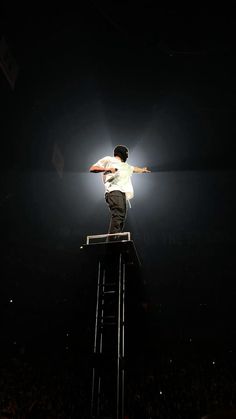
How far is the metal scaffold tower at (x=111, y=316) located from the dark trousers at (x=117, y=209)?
26 cm

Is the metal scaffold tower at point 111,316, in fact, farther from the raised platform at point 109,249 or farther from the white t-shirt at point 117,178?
the white t-shirt at point 117,178

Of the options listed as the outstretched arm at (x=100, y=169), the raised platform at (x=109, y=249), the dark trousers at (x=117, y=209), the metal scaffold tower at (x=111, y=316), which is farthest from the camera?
the outstretched arm at (x=100, y=169)

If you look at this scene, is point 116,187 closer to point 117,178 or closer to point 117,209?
point 117,178

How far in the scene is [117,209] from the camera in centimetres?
372

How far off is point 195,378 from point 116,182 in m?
5.55

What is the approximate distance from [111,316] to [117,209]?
1.29 m

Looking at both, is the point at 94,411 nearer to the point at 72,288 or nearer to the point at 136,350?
the point at 136,350

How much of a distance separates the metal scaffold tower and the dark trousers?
10.3 inches

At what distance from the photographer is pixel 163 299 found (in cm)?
945

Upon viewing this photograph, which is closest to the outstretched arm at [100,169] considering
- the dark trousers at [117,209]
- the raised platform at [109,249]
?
the dark trousers at [117,209]

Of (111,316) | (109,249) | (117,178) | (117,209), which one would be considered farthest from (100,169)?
(111,316)

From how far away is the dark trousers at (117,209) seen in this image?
3625 millimetres

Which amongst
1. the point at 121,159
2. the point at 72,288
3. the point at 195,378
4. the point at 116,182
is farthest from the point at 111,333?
the point at 72,288

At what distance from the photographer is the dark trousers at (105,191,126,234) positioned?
3.62 m
